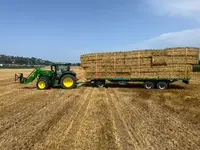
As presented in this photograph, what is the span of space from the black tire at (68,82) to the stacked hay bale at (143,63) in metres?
1.33

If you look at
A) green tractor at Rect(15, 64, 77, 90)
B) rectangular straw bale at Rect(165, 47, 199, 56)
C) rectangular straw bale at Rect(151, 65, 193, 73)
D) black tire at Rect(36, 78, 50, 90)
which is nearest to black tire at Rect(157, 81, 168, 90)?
rectangular straw bale at Rect(151, 65, 193, 73)

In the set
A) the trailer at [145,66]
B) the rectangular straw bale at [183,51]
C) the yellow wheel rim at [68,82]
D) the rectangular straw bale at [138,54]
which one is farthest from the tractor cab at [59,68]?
the rectangular straw bale at [183,51]

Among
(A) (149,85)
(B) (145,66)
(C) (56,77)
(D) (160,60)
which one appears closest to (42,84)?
(C) (56,77)

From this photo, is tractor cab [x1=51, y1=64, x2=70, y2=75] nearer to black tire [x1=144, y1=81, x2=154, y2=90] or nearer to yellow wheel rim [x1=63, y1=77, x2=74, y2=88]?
yellow wheel rim [x1=63, y1=77, x2=74, y2=88]

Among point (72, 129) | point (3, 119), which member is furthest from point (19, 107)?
point (72, 129)

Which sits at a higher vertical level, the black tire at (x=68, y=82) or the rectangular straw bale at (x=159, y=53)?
the rectangular straw bale at (x=159, y=53)

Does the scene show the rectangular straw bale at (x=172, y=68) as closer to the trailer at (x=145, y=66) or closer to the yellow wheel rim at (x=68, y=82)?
the trailer at (x=145, y=66)

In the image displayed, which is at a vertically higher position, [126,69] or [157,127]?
[126,69]

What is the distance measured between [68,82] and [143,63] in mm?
6067

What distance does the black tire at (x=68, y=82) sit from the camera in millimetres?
14844

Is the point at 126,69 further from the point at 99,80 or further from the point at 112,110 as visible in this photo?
the point at 112,110

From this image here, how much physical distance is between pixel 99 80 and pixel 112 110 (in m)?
7.69

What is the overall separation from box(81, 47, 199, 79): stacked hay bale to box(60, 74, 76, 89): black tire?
1.33m

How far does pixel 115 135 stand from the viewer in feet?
17.2
